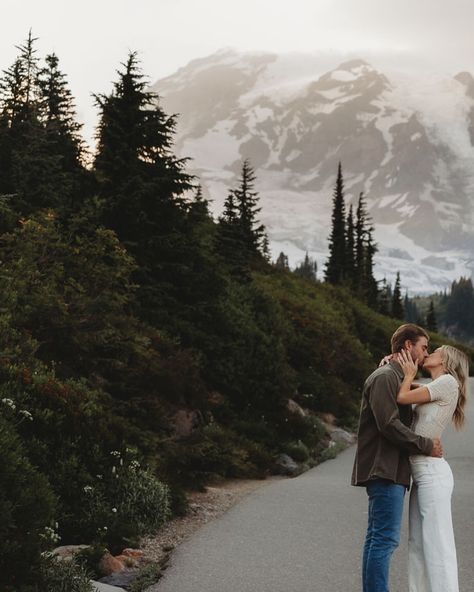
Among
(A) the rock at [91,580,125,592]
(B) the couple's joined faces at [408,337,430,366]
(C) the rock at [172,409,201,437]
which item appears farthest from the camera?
(C) the rock at [172,409,201,437]

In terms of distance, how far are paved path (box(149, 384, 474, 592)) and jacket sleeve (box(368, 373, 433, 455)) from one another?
6.73ft

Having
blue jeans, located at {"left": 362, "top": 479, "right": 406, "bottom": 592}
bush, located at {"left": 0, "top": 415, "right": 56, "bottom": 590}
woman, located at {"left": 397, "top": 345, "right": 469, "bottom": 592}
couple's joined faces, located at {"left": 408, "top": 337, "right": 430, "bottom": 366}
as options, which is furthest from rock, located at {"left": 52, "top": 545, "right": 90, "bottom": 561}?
couple's joined faces, located at {"left": 408, "top": 337, "right": 430, "bottom": 366}

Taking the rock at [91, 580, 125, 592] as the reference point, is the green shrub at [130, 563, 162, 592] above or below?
below

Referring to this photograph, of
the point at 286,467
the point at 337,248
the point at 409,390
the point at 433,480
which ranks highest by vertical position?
the point at 337,248

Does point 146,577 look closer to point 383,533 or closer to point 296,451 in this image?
point 383,533

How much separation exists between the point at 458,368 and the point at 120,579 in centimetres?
373

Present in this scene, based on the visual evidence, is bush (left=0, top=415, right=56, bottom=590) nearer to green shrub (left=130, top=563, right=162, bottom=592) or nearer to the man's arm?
green shrub (left=130, top=563, right=162, bottom=592)

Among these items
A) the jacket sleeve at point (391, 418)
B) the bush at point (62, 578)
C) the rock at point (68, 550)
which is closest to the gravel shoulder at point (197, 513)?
the rock at point (68, 550)

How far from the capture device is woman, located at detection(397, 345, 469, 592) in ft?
14.3

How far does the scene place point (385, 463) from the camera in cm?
445

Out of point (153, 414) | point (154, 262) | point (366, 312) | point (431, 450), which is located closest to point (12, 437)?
point (431, 450)

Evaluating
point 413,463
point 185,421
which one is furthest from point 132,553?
point 185,421

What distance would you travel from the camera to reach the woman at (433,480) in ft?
14.3

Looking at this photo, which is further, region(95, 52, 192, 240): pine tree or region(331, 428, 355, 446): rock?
region(331, 428, 355, 446): rock
